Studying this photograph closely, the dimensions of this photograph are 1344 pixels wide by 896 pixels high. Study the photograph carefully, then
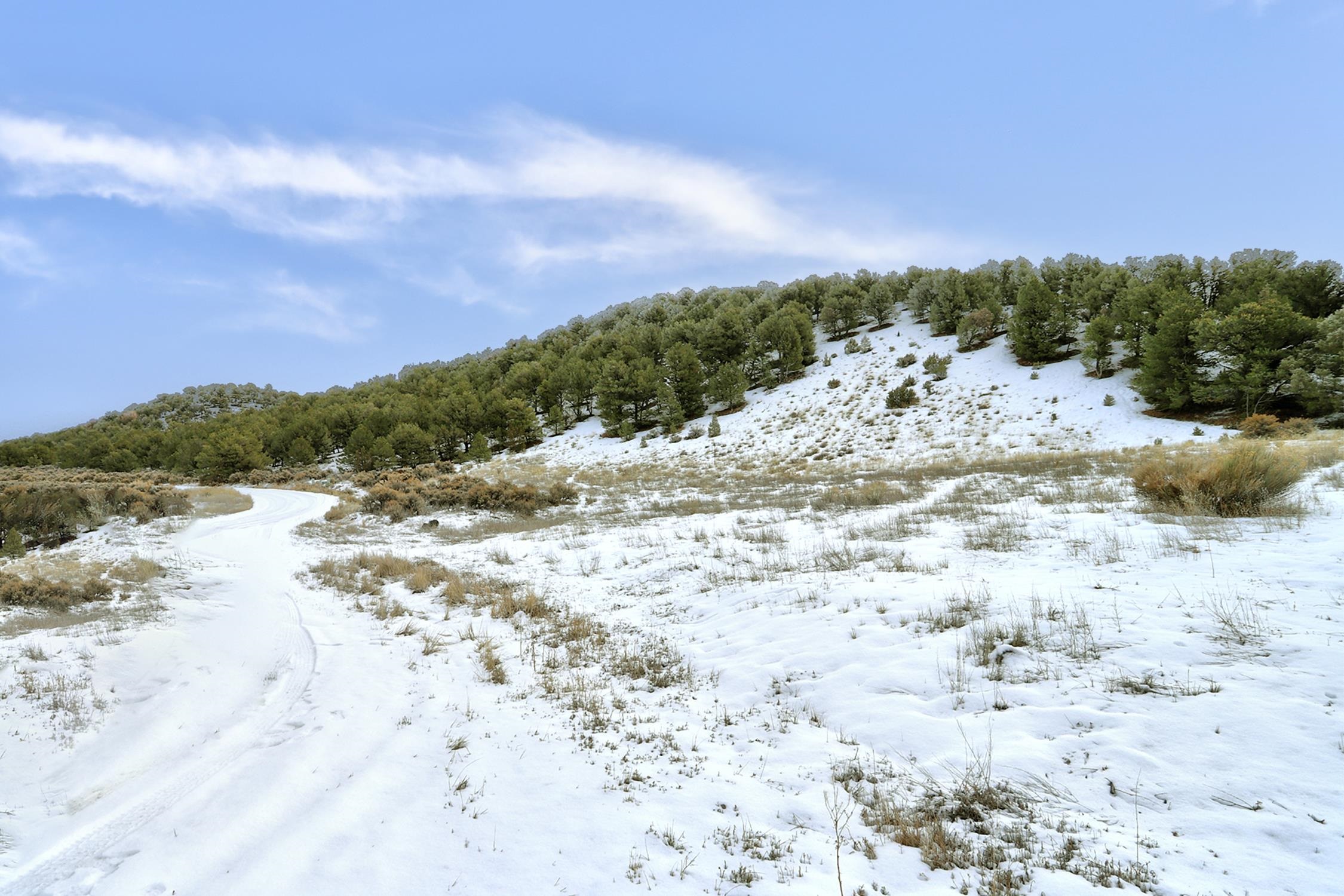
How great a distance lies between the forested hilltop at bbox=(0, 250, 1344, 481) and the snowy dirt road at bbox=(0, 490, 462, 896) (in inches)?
1735

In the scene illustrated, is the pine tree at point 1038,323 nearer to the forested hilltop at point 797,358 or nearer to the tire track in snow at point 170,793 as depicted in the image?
the forested hilltop at point 797,358

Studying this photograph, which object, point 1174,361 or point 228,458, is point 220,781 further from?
point 228,458

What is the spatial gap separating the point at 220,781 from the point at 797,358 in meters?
57.4

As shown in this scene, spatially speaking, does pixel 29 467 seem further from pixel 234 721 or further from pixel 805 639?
pixel 805 639

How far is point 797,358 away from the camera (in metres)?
57.8

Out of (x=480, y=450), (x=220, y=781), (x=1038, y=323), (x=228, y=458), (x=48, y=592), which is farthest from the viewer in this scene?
(x=228, y=458)

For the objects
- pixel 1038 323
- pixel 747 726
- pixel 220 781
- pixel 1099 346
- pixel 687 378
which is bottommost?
pixel 747 726

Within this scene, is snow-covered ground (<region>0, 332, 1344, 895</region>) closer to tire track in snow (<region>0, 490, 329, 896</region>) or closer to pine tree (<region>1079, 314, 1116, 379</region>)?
tire track in snow (<region>0, 490, 329, 896</region>)

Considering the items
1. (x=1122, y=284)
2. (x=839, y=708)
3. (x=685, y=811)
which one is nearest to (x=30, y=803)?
(x=685, y=811)

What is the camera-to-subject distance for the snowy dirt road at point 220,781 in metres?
3.61

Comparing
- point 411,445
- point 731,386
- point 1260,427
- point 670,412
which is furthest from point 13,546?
point 1260,427

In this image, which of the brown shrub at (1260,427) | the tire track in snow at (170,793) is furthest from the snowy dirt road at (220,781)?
the brown shrub at (1260,427)

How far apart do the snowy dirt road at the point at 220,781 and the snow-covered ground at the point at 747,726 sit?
3 cm

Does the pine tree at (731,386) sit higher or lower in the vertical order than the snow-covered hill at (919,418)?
higher
